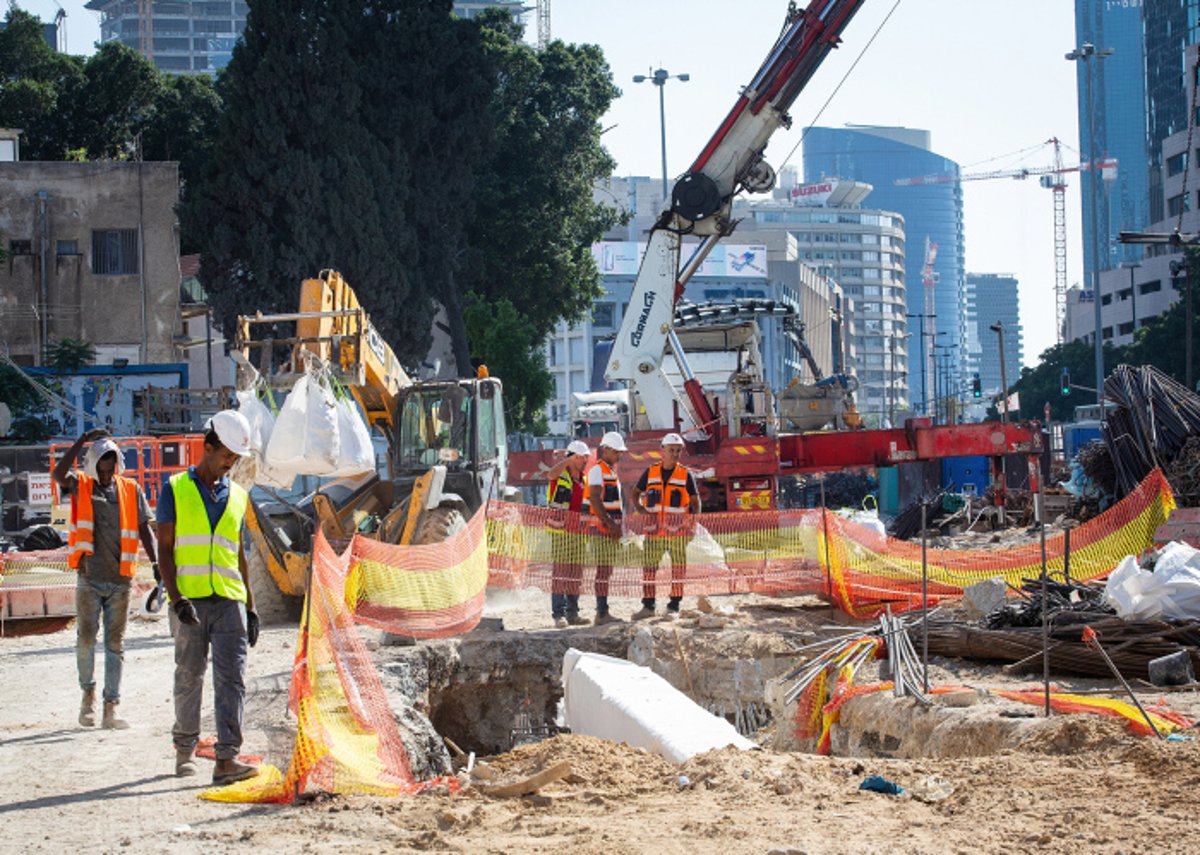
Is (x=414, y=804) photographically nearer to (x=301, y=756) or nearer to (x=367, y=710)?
(x=301, y=756)

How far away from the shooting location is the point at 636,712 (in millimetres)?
8867

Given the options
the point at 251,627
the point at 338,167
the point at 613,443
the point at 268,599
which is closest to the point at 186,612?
the point at 251,627

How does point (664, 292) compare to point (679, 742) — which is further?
point (664, 292)

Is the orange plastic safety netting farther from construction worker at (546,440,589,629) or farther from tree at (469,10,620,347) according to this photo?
tree at (469,10,620,347)

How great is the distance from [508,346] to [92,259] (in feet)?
38.0

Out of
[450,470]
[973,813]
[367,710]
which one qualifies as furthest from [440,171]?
[973,813]

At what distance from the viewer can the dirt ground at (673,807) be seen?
581 centimetres

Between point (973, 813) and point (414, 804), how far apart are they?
98.1 inches

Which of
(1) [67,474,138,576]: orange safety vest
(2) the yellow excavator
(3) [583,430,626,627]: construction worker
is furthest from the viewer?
(2) the yellow excavator

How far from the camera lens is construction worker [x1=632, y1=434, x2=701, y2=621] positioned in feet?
45.7

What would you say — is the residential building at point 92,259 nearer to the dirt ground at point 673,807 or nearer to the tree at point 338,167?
the tree at point 338,167

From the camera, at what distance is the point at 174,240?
132 ft

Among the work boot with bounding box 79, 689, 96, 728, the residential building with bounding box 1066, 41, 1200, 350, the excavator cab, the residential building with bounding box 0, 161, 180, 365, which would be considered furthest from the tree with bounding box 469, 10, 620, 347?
the residential building with bounding box 1066, 41, 1200, 350

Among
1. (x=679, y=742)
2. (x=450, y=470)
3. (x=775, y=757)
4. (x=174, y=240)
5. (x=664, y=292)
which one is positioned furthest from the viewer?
(x=174, y=240)
